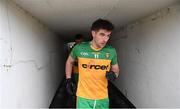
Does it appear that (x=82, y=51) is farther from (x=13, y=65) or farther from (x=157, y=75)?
(x=157, y=75)

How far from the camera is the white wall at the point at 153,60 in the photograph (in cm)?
247

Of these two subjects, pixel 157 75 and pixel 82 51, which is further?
pixel 157 75

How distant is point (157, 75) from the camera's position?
2.89m

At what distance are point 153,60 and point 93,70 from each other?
1.04 metres

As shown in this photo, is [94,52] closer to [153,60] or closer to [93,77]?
[93,77]

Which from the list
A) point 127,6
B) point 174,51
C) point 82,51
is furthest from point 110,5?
point 174,51

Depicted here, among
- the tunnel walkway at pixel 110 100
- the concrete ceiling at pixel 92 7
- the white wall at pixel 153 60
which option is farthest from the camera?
the tunnel walkway at pixel 110 100

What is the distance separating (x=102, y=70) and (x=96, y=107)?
1.16 ft

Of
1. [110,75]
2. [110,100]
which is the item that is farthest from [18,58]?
[110,100]

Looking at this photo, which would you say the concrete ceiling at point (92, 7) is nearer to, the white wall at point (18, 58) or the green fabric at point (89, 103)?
the white wall at point (18, 58)

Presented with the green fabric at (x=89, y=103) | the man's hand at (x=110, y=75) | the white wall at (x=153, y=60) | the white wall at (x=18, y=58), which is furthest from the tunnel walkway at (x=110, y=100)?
the man's hand at (x=110, y=75)

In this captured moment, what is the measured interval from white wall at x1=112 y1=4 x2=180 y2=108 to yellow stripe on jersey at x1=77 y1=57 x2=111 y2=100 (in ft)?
2.32

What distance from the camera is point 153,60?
3.01m

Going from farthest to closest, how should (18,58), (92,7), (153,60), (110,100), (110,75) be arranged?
(110,100)
(153,60)
(92,7)
(110,75)
(18,58)
